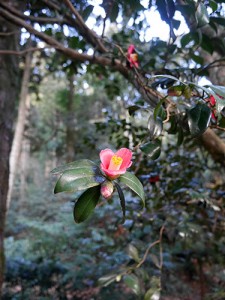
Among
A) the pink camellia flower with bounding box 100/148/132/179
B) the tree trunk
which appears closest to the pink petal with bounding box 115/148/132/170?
the pink camellia flower with bounding box 100/148/132/179

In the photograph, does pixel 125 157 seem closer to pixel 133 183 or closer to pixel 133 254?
pixel 133 183

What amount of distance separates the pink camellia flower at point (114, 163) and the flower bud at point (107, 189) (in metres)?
0.02

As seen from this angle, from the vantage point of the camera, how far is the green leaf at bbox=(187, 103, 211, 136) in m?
0.74

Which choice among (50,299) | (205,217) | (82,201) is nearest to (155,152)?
(82,201)

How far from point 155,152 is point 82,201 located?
1.13 ft

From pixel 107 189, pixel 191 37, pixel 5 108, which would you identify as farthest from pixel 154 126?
pixel 5 108

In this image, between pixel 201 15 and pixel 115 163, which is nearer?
pixel 115 163

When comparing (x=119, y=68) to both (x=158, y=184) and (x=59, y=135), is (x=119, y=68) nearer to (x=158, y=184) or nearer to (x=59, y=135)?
(x=158, y=184)

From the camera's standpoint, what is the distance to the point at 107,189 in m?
0.57

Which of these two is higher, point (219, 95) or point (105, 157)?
point (219, 95)

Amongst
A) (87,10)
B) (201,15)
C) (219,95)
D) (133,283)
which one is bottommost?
(133,283)

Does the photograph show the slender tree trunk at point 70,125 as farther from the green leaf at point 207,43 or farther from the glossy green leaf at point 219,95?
the glossy green leaf at point 219,95

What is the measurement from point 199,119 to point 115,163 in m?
0.28

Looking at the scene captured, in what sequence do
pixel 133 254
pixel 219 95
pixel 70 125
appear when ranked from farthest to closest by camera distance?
1. pixel 70 125
2. pixel 133 254
3. pixel 219 95
